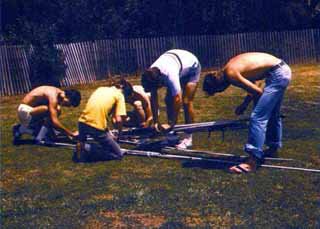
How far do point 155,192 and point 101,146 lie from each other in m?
2.06

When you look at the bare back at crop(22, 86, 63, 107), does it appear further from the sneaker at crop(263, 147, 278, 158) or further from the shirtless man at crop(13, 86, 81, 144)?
the sneaker at crop(263, 147, 278, 158)

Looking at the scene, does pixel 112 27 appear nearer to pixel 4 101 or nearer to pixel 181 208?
pixel 4 101

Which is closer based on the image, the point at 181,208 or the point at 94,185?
the point at 181,208

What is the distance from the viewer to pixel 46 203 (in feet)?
20.8

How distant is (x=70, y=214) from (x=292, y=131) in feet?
18.7

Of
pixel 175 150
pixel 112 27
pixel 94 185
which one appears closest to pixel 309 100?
pixel 175 150

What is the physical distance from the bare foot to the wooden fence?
1321 centimetres

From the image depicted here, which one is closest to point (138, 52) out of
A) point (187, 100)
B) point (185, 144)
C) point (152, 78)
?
point (187, 100)

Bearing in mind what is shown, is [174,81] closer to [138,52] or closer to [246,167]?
[246,167]

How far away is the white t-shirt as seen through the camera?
819cm

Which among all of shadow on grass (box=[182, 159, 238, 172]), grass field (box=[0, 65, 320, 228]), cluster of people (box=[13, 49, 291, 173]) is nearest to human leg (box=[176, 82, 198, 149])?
cluster of people (box=[13, 49, 291, 173])

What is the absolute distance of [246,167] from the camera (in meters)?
7.29

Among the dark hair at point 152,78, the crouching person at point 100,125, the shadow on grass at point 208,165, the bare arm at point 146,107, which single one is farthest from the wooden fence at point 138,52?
the shadow on grass at point 208,165

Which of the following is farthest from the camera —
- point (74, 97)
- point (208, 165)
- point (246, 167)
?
point (74, 97)
